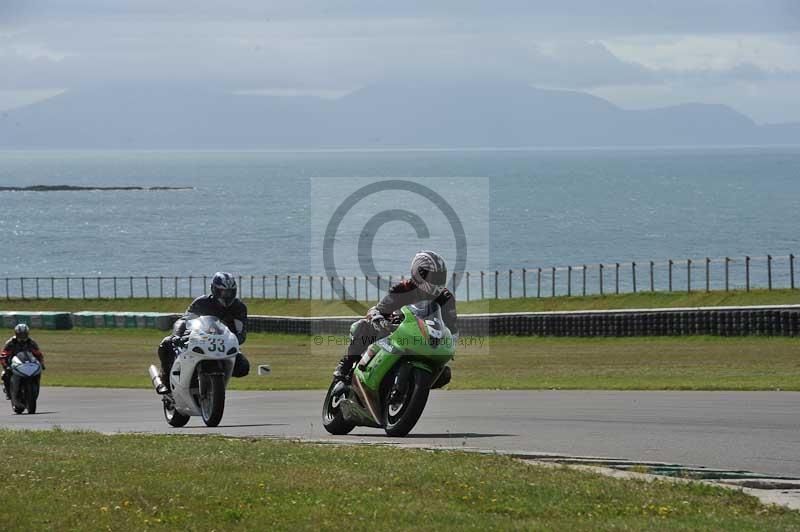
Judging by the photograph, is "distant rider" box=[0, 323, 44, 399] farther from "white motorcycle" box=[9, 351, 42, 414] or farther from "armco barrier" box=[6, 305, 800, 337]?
"armco barrier" box=[6, 305, 800, 337]

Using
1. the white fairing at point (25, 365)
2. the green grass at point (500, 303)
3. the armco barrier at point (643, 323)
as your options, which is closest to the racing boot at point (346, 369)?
the white fairing at point (25, 365)

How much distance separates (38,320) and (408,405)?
56.6 meters

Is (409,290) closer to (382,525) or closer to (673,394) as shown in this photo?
(382,525)

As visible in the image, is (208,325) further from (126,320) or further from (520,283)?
(520,283)

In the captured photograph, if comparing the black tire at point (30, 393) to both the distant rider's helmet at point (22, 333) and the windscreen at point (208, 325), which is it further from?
the windscreen at point (208, 325)

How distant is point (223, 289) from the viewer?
18.0 meters

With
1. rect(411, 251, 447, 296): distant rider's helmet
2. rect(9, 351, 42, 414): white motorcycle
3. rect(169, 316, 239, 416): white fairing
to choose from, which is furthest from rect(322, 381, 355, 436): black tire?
rect(9, 351, 42, 414): white motorcycle

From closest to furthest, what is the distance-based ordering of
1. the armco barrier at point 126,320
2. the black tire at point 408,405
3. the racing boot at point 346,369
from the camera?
the black tire at point 408,405
the racing boot at point 346,369
the armco barrier at point 126,320

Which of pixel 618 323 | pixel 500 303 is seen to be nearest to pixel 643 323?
pixel 618 323

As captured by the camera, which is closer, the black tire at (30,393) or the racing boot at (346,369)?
the racing boot at (346,369)

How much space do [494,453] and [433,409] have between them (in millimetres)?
7159

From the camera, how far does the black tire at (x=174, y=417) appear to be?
18750mm

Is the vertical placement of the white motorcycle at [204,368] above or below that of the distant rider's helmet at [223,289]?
below

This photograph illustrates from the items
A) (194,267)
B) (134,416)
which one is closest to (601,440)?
(134,416)
